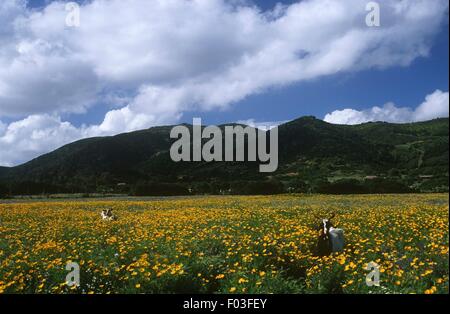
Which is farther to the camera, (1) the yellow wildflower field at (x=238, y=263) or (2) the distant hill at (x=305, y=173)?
(2) the distant hill at (x=305, y=173)

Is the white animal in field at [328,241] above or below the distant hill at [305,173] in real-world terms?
below

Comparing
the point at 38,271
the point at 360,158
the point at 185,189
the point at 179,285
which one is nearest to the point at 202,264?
the point at 179,285

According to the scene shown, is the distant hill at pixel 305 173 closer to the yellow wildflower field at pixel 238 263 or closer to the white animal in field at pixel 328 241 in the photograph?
the yellow wildflower field at pixel 238 263

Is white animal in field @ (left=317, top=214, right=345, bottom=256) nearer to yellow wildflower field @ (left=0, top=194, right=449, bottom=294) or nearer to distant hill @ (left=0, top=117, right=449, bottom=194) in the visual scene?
yellow wildflower field @ (left=0, top=194, right=449, bottom=294)

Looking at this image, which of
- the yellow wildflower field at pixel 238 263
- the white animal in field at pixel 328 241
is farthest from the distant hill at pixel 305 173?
the white animal in field at pixel 328 241

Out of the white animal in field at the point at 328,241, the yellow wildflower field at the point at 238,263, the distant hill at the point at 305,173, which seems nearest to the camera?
the yellow wildflower field at the point at 238,263

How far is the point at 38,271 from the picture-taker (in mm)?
8836

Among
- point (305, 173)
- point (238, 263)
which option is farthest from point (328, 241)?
point (305, 173)

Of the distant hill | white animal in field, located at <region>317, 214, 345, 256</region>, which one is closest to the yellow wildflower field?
white animal in field, located at <region>317, 214, 345, 256</region>

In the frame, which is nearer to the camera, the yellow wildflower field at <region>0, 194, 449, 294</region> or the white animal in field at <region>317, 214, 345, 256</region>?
the yellow wildflower field at <region>0, 194, 449, 294</region>

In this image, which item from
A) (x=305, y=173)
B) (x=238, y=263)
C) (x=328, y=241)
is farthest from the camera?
(x=305, y=173)

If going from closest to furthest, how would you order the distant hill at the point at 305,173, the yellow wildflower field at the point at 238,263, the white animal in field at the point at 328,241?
the yellow wildflower field at the point at 238,263
the white animal in field at the point at 328,241
the distant hill at the point at 305,173

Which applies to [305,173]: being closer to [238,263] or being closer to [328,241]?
[328,241]
